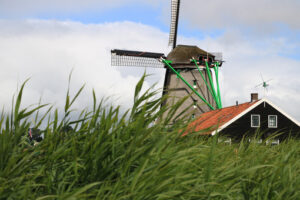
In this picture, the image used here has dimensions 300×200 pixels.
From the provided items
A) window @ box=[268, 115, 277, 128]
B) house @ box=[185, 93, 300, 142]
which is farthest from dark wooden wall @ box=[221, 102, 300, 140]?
window @ box=[268, 115, 277, 128]

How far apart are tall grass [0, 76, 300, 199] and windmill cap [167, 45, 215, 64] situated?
23.0 meters

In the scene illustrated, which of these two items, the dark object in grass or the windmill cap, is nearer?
the dark object in grass

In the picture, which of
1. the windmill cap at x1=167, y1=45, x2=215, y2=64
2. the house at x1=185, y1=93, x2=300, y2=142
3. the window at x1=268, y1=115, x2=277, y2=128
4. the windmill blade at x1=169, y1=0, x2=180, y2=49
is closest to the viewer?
the house at x1=185, y1=93, x2=300, y2=142

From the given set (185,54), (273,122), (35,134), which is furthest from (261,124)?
(35,134)

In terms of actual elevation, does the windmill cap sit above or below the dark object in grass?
above

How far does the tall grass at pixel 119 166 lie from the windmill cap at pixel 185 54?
2300 centimetres

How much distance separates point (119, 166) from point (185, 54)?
24.1 m

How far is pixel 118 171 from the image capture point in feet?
9.34

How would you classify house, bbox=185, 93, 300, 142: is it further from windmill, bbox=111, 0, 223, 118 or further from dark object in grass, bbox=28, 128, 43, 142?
dark object in grass, bbox=28, 128, 43, 142

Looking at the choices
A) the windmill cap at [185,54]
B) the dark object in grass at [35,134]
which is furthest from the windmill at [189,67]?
the dark object in grass at [35,134]

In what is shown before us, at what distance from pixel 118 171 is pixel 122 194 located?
7.9 inches

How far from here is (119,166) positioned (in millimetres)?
2934

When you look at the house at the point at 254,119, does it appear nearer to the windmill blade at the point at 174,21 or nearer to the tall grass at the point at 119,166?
the windmill blade at the point at 174,21

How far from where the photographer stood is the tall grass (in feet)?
8.80
